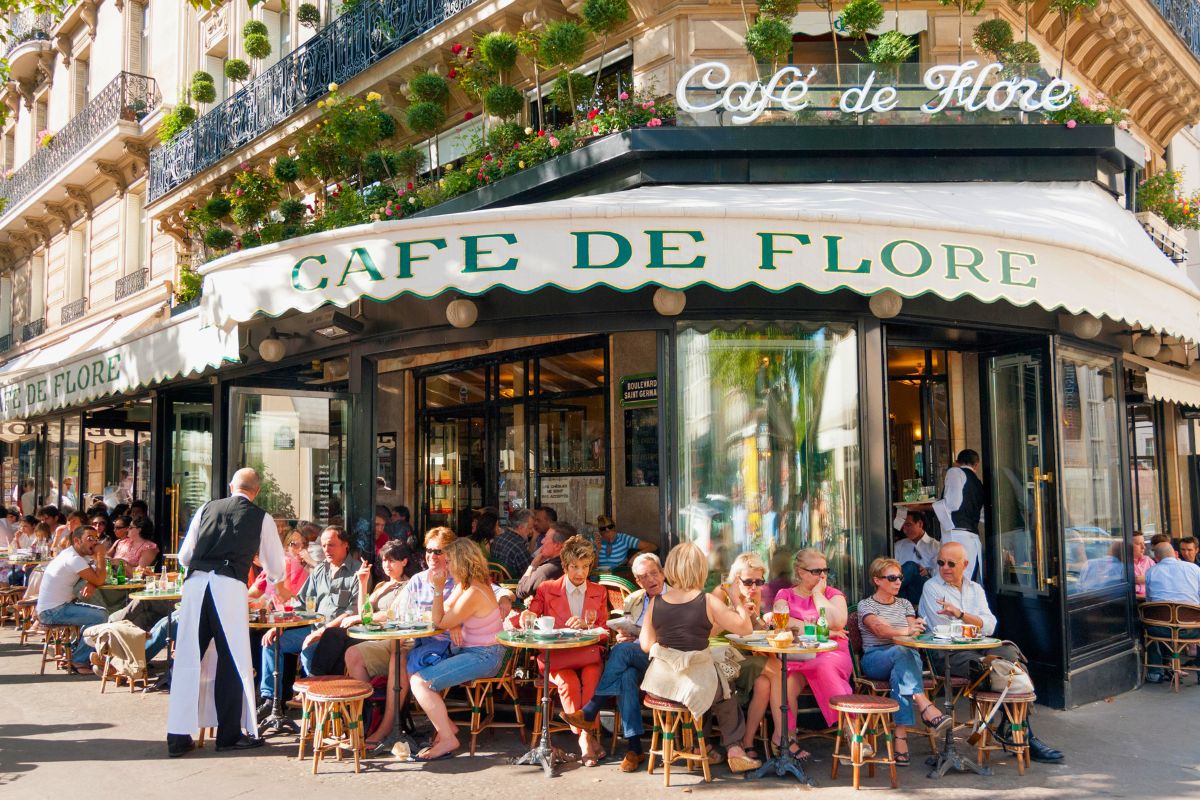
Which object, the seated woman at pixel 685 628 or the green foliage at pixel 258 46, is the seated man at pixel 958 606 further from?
the green foliage at pixel 258 46

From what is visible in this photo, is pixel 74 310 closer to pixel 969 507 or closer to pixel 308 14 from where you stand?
pixel 308 14

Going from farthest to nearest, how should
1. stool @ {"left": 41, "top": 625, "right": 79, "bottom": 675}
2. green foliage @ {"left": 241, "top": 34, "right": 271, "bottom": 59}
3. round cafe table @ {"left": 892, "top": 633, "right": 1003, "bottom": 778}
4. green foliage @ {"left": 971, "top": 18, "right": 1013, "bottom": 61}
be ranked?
1. green foliage @ {"left": 241, "top": 34, "right": 271, "bottom": 59}
2. stool @ {"left": 41, "top": 625, "right": 79, "bottom": 675}
3. green foliage @ {"left": 971, "top": 18, "right": 1013, "bottom": 61}
4. round cafe table @ {"left": 892, "top": 633, "right": 1003, "bottom": 778}

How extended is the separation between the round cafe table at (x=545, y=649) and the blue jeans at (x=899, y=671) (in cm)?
176

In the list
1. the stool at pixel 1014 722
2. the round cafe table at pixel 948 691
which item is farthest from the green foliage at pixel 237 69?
the stool at pixel 1014 722

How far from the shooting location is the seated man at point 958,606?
6504mm

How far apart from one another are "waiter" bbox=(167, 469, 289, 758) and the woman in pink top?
3443 millimetres

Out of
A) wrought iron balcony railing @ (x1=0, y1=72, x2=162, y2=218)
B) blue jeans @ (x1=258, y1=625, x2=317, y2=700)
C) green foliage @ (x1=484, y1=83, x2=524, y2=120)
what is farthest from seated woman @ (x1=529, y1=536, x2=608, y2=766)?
wrought iron balcony railing @ (x1=0, y1=72, x2=162, y2=218)

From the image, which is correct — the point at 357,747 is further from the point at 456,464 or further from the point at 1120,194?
the point at 1120,194

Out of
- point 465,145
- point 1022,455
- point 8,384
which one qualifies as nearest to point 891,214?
point 1022,455

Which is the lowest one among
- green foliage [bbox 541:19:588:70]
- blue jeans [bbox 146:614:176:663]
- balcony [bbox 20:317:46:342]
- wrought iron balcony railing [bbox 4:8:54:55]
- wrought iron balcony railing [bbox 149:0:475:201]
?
blue jeans [bbox 146:614:176:663]

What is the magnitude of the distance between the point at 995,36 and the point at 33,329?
22.3 m

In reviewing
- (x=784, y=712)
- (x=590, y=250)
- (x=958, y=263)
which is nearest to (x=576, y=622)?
(x=784, y=712)

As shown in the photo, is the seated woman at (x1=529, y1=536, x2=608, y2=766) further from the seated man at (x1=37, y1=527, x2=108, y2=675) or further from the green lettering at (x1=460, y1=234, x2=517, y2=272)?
the seated man at (x1=37, y1=527, x2=108, y2=675)

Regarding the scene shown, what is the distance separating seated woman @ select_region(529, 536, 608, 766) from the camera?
6.28 metres
